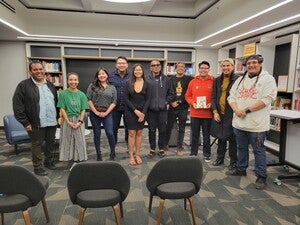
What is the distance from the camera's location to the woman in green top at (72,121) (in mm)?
3188

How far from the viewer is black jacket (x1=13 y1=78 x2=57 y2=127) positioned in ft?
9.69

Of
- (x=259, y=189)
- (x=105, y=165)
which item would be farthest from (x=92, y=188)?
(x=259, y=189)

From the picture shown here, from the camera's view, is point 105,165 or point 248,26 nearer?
point 105,165

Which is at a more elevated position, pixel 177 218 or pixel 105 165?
pixel 105 165

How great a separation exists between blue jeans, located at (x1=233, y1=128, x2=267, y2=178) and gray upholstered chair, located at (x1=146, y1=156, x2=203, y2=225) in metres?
1.27

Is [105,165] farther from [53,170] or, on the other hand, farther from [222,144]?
[222,144]

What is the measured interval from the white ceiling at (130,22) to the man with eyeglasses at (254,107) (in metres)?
1.84

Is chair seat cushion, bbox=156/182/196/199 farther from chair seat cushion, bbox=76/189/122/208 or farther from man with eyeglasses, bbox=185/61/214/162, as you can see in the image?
man with eyeglasses, bbox=185/61/214/162

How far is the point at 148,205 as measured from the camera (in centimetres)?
244

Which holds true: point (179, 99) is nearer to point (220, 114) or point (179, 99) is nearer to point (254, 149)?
point (220, 114)

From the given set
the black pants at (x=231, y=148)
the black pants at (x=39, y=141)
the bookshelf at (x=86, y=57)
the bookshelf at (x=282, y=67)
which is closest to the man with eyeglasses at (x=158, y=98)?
the black pants at (x=231, y=148)

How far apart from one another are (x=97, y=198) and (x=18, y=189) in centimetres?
58

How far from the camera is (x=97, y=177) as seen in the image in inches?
68.6

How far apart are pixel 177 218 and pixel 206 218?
0.28 meters
